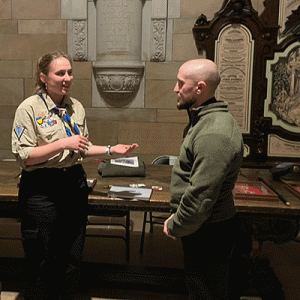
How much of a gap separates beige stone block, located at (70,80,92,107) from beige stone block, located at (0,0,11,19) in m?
1.20

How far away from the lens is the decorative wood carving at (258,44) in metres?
4.38

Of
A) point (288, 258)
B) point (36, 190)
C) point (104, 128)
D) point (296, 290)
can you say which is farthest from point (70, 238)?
point (104, 128)

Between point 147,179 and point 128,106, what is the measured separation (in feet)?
7.05

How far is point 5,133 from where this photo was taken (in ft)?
16.7

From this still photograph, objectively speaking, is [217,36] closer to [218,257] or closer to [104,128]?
[104,128]

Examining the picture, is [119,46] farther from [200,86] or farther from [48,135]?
[200,86]

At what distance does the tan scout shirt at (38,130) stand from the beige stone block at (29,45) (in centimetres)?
295

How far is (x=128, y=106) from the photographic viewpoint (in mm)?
4887

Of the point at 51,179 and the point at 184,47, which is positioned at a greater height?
the point at 184,47

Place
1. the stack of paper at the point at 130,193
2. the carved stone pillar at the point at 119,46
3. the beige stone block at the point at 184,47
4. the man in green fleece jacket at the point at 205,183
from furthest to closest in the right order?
1. the beige stone block at the point at 184,47
2. the carved stone pillar at the point at 119,46
3. the stack of paper at the point at 130,193
4. the man in green fleece jacket at the point at 205,183

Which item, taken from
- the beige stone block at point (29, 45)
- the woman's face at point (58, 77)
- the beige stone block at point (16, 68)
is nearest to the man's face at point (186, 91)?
the woman's face at point (58, 77)

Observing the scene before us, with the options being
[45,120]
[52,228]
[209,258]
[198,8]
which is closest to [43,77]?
[45,120]

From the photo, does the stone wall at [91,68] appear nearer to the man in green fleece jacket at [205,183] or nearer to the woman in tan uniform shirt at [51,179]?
the woman in tan uniform shirt at [51,179]

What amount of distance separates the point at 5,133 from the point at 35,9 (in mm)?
1645
